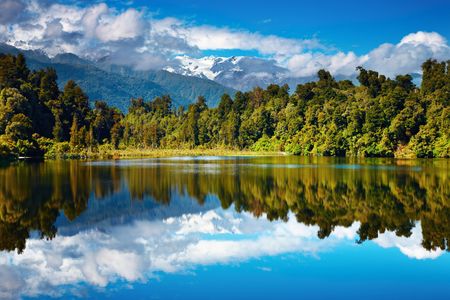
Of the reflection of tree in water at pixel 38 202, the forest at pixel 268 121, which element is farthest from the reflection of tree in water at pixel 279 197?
the forest at pixel 268 121

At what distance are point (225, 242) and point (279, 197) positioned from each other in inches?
399

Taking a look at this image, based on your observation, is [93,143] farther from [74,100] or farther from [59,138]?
[74,100]

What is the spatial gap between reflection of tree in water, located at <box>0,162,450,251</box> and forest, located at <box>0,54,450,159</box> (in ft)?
110

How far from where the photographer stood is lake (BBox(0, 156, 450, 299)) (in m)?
11.5

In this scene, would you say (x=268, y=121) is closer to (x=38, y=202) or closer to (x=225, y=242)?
(x=38, y=202)

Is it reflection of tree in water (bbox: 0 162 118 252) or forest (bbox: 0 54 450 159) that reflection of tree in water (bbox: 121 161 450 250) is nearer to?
reflection of tree in water (bbox: 0 162 118 252)

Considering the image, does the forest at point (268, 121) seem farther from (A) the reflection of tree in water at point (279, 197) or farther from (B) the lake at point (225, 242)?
(B) the lake at point (225, 242)

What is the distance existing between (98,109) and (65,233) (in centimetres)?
11366

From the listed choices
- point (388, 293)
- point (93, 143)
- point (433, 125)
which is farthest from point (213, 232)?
point (93, 143)

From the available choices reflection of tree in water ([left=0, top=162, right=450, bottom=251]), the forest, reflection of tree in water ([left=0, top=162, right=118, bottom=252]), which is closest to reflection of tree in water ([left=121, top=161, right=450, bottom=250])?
reflection of tree in water ([left=0, top=162, right=450, bottom=251])

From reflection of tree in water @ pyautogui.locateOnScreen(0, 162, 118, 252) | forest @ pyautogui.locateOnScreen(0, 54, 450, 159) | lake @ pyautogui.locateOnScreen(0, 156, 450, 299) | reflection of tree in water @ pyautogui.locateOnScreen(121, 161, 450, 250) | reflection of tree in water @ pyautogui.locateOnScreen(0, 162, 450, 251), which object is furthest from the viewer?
forest @ pyautogui.locateOnScreen(0, 54, 450, 159)

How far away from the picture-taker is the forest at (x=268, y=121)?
75250mm

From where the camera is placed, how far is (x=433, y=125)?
236 feet

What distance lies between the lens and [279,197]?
26094mm
